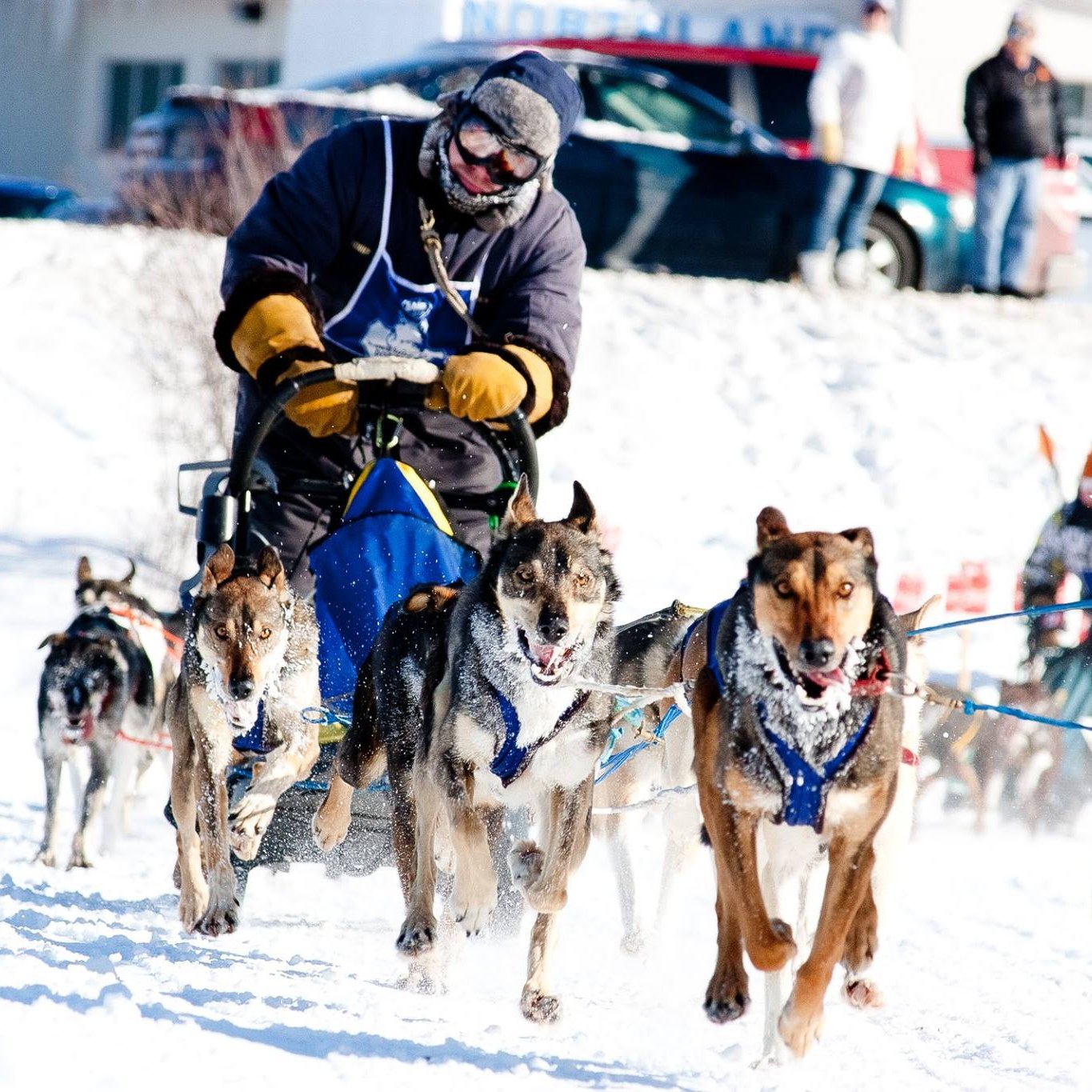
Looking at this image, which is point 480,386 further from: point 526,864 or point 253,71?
point 253,71

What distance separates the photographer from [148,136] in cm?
1048

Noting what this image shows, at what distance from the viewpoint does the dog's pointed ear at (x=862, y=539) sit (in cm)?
294

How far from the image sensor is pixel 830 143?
1075cm

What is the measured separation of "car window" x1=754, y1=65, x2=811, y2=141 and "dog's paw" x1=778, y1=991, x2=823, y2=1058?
10.6 m

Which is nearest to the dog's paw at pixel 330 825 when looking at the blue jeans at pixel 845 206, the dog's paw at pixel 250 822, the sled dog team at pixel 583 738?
the sled dog team at pixel 583 738

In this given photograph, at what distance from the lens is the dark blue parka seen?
13.7 feet

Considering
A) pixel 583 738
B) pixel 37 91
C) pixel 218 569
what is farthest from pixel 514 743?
pixel 37 91

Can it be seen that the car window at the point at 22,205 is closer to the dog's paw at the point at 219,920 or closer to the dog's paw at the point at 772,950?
the dog's paw at the point at 219,920

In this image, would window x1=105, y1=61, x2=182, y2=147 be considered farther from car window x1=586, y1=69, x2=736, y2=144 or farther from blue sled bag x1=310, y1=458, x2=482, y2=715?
blue sled bag x1=310, y1=458, x2=482, y2=715

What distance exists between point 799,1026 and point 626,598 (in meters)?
6.56

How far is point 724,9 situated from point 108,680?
11750mm

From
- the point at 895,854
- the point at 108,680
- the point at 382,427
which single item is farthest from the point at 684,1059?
the point at 108,680

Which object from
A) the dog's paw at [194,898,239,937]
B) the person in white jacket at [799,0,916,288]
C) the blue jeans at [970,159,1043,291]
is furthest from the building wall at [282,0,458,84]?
the dog's paw at [194,898,239,937]

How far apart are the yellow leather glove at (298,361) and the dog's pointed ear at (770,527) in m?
1.25
